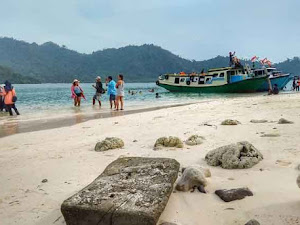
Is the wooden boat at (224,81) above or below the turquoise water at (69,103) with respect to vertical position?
above

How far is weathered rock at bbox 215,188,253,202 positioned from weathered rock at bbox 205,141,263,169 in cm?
82

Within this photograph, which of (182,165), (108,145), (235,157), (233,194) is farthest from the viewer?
(108,145)

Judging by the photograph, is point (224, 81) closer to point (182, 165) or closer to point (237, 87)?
point (237, 87)

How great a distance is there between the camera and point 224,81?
35.7 m

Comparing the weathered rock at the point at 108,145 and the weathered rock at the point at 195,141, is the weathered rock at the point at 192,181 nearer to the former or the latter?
the weathered rock at the point at 195,141

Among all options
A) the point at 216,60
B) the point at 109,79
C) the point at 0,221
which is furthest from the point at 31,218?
the point at 216,60

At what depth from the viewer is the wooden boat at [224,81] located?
34.6 meters

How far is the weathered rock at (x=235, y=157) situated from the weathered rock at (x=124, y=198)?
33.9 inches

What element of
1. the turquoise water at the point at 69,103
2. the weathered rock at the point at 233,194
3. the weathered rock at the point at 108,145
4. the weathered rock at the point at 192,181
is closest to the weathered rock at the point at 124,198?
the weathered rock at the point at 192,181

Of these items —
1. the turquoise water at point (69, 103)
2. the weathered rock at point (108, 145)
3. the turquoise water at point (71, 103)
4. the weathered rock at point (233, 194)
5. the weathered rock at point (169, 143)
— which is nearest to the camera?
the weathered rock at point (233, 194)

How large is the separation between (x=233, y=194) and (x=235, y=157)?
1019 mm

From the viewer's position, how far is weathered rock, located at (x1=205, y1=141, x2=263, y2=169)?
13.5ft

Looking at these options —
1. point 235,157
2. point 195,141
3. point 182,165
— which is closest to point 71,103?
point 195,141

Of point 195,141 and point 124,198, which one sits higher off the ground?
point 124,198
